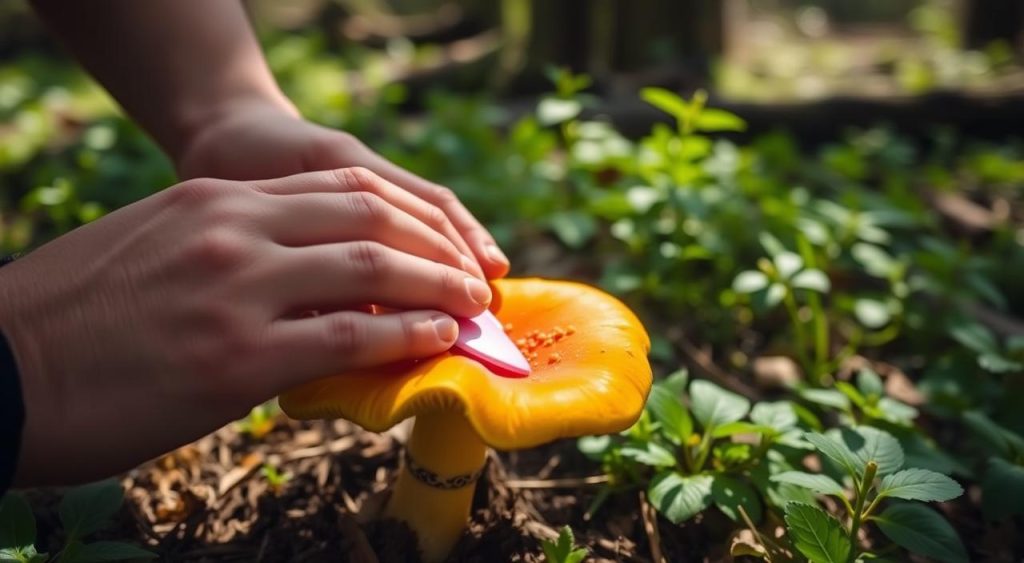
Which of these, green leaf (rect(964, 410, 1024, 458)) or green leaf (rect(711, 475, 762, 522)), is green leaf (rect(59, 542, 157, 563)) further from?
green leaf (rect(964, 410, 1024, 458))

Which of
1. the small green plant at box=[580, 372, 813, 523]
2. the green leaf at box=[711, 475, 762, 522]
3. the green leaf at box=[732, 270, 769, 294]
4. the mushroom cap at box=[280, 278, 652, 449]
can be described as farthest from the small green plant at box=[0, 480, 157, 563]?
the green leaf at box=[732, 270, 769, 294]

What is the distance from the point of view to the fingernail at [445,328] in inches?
53.8

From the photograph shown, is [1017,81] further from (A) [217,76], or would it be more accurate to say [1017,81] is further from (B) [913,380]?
(A) [217,76]

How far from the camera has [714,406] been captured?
5.90 feet

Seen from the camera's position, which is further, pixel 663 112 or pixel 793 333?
pixel 663 112

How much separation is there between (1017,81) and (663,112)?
7.56 feet

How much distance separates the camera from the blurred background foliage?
2512mm

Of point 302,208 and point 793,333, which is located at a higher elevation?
point 302,208

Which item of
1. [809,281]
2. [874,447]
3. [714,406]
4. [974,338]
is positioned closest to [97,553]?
[714,406]

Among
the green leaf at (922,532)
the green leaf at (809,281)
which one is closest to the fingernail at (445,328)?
the green leaf at (922,532)

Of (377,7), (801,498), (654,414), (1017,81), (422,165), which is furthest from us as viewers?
(377,7)

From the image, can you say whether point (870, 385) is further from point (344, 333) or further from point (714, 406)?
point (344, 333)

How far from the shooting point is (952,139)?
4270mm

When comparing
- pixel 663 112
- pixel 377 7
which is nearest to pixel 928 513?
pixel 663 112
